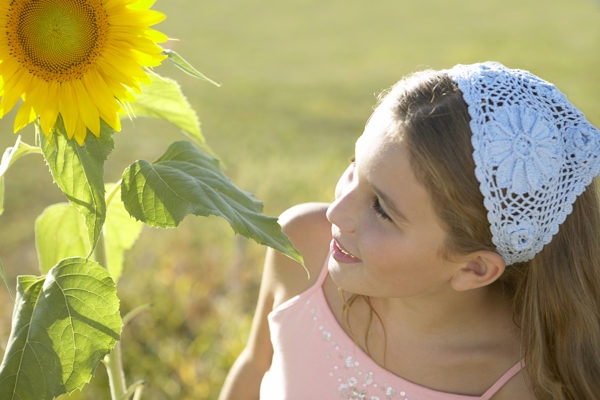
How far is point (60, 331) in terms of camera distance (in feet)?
3.14

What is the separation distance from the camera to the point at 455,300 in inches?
56.4

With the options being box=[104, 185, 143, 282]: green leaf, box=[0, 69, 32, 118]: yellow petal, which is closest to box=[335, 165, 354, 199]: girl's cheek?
box=[104, 185, 143, 282]: green leaf

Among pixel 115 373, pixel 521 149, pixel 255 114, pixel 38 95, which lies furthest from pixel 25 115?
pixel 255 114

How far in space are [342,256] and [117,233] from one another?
1.42 feet

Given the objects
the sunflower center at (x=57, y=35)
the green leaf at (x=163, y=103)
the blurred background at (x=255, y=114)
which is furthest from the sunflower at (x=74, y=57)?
the blurred background at (x=255, y=114)

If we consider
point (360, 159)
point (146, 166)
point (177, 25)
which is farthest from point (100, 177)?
point (177, 25)

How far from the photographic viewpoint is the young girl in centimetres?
119

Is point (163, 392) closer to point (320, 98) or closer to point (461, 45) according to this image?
point (320, 98)

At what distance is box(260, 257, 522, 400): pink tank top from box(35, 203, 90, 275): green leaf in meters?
0.58

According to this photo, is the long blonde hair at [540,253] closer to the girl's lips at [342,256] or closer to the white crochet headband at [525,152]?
the white crochet headband at [525,152]

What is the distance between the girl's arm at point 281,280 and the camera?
1.62 meters

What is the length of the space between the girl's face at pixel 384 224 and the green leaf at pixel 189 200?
9.9 inches

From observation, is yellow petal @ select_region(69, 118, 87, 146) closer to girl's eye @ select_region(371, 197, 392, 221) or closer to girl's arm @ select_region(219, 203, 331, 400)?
girl's eye @ select_region(371, 197, 392, 221)

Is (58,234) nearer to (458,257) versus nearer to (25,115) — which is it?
(25,115)
